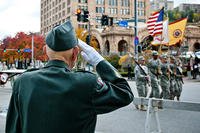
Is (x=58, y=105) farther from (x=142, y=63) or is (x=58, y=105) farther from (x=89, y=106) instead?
(x=142, y=63)

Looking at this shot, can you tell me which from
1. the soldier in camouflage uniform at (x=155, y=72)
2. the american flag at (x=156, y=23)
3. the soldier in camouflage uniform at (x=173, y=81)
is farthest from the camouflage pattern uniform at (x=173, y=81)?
the american flag at (x=156, y=23)

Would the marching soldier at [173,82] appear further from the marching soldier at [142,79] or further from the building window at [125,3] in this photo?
the building window at [125,3]

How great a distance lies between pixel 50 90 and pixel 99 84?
31cm

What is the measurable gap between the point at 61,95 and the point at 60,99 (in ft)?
0.09

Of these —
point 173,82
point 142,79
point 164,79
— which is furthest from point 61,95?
point 173,82

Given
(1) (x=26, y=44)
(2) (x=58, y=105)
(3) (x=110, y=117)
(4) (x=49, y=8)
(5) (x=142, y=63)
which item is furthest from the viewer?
(4) (x=49, y=8)

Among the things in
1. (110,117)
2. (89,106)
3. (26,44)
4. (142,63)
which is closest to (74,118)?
(89,106)

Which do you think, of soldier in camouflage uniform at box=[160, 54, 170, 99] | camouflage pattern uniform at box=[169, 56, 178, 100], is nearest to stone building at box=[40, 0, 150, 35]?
camouflage pattern uniform at box=[169, 56, 178, 100]

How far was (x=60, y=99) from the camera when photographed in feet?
7.24

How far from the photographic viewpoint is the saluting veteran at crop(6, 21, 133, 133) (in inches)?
87.1

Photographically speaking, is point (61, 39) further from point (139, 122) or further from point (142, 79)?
point (142, 79)

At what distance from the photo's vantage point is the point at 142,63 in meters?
12.4

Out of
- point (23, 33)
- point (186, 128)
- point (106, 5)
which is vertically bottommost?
point (186, 128)

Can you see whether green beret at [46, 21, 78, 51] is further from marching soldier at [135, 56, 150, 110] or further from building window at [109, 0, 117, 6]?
building window at [109, 0, 117, 6]
